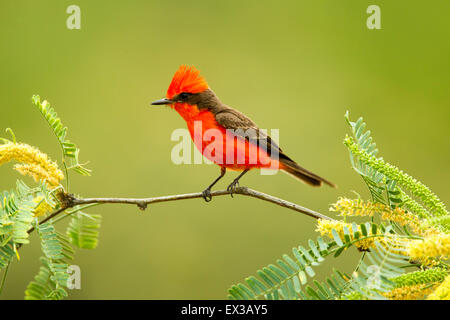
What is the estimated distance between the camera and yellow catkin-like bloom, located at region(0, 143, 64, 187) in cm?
150

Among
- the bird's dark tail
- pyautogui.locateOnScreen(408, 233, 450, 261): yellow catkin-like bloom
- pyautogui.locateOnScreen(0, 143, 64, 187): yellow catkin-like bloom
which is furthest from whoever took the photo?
the bird's dark tail

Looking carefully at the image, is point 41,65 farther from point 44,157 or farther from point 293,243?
point 44,157

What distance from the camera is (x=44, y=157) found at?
1.57m

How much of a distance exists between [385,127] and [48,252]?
5.59m

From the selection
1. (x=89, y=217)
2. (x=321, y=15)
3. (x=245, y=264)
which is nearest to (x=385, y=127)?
(x=321, y=15)

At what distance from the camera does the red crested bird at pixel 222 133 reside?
2922mm

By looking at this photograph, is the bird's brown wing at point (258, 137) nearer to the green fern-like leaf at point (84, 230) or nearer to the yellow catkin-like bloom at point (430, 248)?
the green fern-like leaf at point (84, 230)

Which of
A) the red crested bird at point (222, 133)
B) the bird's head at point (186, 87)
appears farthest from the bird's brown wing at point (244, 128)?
the bird's head at point (186, 87)

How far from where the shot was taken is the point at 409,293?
1022mm

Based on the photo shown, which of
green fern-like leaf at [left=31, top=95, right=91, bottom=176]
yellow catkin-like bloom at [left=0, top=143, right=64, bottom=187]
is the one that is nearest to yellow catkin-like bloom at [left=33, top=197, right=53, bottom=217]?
yellow catkin-like bloom at [left=0, top=143, right=64, bottom=187]

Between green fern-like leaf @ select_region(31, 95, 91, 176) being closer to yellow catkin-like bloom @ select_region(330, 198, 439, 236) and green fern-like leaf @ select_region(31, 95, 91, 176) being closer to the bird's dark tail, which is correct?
yellow catkin-like bloom @ select_region(330, 198, 439, 236)

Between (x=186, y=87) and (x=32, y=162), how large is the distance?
153cm

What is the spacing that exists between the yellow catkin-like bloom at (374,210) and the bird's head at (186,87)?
1.80m

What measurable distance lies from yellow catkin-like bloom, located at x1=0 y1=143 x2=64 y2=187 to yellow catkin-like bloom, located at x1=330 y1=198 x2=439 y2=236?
86 centimetres
